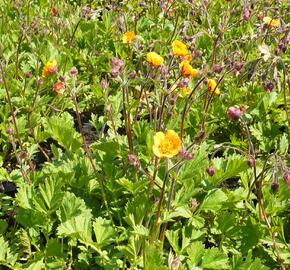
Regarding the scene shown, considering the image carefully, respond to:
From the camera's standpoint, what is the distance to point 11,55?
3.83 meters

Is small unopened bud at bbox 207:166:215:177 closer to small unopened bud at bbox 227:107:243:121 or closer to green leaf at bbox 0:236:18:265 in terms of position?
small unopened bud at bbox 227:107:243:121

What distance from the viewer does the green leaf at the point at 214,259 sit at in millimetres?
2125

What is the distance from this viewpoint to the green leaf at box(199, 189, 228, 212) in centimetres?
234

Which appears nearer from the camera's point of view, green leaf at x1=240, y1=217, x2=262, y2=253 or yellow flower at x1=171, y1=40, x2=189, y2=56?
green leaf at x1=240, y1=217, x2=262, y2=253

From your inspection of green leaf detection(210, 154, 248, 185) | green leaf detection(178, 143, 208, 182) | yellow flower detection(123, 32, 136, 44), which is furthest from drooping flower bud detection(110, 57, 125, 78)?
yellow flower detection(123, 32, 136, 44)

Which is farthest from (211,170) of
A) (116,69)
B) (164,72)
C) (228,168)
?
(116,69)

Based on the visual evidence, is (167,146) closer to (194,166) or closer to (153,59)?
(194,166)

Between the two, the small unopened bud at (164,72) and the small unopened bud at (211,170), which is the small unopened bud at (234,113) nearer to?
the small unopened bud at (211,170)

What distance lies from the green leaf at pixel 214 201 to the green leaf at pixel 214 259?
25 cm

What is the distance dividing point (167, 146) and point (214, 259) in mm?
522

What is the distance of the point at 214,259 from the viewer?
214 cm

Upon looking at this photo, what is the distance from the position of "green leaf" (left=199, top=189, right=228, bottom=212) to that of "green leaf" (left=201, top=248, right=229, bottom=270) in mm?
249

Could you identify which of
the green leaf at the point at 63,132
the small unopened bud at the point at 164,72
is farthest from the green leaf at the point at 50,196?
the small unopened bud at the point at 164,72

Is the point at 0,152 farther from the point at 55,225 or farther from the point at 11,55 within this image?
the point at 11,55
